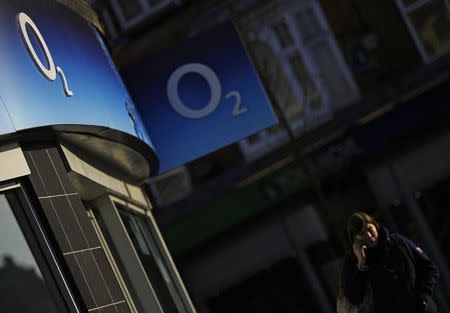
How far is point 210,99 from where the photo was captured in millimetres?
14953

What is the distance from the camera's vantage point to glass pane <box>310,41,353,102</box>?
27.6 m

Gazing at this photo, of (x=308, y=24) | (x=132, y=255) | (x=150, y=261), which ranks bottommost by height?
(x=150, y=261)

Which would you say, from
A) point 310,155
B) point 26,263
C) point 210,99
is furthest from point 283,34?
point 26,263

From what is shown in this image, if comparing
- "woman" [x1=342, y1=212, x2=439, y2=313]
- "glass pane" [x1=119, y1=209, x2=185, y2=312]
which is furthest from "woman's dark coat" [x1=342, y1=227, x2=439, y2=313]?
"glass pane" [x1=119, y1=209, x2=185, y2=312]

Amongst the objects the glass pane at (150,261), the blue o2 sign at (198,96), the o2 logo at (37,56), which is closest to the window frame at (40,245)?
the o2 logo at (37,56)

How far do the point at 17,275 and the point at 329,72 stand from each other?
A: 792 inches

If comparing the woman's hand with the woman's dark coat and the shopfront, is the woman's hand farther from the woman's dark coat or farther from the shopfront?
the shopfront

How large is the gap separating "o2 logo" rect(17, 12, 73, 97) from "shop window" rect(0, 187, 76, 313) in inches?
36.5

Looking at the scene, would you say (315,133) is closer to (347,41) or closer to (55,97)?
(347,41)

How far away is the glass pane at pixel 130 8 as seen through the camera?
28.4 m

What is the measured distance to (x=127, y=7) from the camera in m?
28.5

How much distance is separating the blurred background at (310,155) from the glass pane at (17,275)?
16345mm

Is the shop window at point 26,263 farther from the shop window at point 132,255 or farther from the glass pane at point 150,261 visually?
the glass pane at point 150,261

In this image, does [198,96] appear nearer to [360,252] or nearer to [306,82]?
[360,252]
